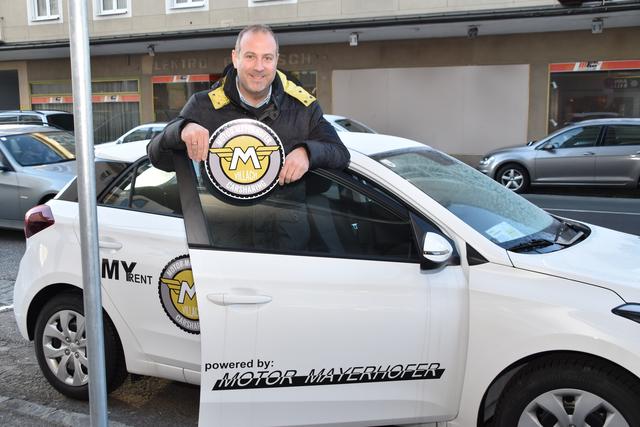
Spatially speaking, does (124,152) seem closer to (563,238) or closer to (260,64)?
(260,64)

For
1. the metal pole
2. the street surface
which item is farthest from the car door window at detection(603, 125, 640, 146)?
the metal pole

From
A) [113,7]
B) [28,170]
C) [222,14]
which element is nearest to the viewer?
[28,170]

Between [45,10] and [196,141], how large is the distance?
80.3 feet

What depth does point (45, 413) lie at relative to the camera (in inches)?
140

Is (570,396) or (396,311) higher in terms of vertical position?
(396,311)

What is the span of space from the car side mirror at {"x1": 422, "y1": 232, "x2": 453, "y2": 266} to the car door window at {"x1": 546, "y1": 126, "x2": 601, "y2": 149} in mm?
11349

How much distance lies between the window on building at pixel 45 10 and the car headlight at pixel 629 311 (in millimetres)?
24301

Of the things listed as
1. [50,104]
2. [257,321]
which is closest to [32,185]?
[257,321]

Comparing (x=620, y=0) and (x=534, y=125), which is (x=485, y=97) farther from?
(x=620, y=0)

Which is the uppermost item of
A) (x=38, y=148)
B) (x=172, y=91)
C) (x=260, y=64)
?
(x=172, y=91)

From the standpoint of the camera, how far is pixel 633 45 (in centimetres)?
1622

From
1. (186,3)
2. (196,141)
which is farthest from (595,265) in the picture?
(186,3)

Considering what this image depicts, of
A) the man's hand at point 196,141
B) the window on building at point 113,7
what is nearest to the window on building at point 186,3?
the window on building at point 113,7

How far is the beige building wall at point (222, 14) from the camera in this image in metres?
17.1
